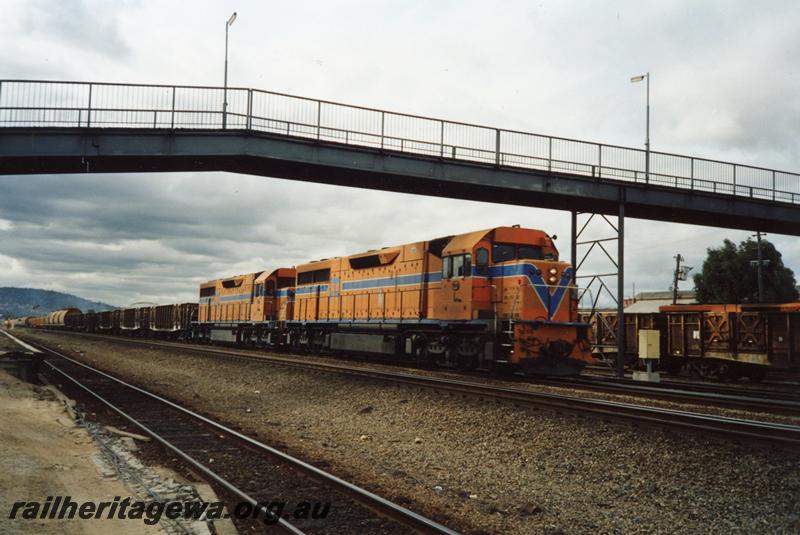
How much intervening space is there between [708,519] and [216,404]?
1170 centimetres

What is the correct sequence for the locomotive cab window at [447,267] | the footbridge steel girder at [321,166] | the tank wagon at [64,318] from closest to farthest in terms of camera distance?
the footbridge steel girder at [321,166] < the locomotive cab window at [447,267] < the tank wagon at [64,318]

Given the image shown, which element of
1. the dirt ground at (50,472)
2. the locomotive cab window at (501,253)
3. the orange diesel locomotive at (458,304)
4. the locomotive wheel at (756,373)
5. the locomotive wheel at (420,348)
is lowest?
the dirt ground at (50,472)

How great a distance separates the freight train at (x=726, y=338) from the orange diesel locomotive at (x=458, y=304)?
9.00 m

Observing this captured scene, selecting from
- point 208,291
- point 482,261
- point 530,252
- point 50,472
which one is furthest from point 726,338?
point 208,291

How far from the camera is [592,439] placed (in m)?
9.59

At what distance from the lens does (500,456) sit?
945cm

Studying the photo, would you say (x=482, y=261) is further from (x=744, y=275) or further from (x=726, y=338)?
(x=744, y=275)

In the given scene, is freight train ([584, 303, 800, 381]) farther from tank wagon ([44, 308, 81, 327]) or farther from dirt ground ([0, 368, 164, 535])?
tank wagon ([44, 308, 81, 327])

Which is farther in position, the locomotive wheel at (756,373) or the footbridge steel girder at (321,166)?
the locomotive wheel at (756,373)

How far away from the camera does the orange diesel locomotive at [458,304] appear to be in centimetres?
1709

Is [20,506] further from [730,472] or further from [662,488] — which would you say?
[730,472]

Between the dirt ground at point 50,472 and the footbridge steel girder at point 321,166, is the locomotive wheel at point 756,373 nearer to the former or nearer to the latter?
the footbridge steel girder at point 321,166

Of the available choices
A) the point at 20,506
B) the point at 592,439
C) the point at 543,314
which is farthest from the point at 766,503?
the point at 543,314

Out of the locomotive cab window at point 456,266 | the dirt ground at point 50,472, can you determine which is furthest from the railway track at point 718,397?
the dirt ground at point 50,472
